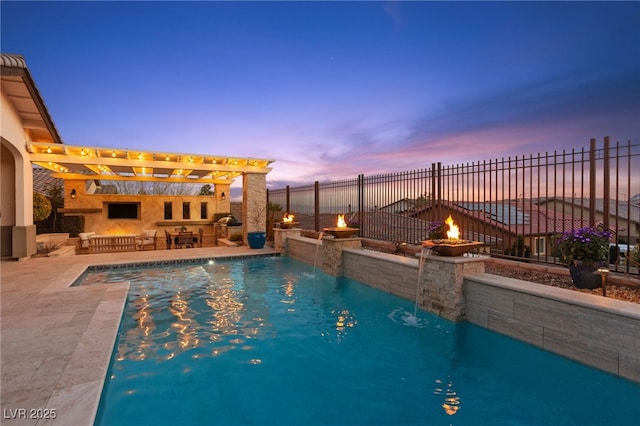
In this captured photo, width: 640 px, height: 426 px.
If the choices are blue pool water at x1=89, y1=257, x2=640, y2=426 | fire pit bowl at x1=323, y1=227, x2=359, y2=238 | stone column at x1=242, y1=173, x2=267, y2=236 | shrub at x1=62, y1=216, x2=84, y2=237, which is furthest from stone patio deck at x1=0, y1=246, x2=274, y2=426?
shrub at x1=62, y1=216, x2=84, y2=237

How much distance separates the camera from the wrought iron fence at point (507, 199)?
205 inches

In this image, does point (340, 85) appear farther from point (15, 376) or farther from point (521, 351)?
point (15, 376)

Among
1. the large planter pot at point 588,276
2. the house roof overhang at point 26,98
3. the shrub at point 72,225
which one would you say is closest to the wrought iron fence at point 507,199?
the large planter pot at point 588,276

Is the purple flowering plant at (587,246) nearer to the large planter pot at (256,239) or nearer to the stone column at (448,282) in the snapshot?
the stone column at (448,282)

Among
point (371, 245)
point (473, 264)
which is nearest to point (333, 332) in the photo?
point (473, 264)

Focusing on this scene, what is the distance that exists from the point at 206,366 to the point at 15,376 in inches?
71.3

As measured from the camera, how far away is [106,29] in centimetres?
911

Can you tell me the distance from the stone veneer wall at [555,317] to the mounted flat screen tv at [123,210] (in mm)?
17046

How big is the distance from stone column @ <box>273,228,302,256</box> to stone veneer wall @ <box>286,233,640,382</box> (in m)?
7.13

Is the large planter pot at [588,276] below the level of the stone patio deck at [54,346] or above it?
above

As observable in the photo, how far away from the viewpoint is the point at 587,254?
4.87 m

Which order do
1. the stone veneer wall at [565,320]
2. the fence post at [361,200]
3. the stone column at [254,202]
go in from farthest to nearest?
1. the stone column at [254,202]
2. the fence post at [361,200]
3. the stone veneer wall at [565,320]

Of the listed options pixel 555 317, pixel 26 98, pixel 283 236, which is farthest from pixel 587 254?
pixel 26 98

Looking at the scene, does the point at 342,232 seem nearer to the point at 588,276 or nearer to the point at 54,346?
the point at 588,276
